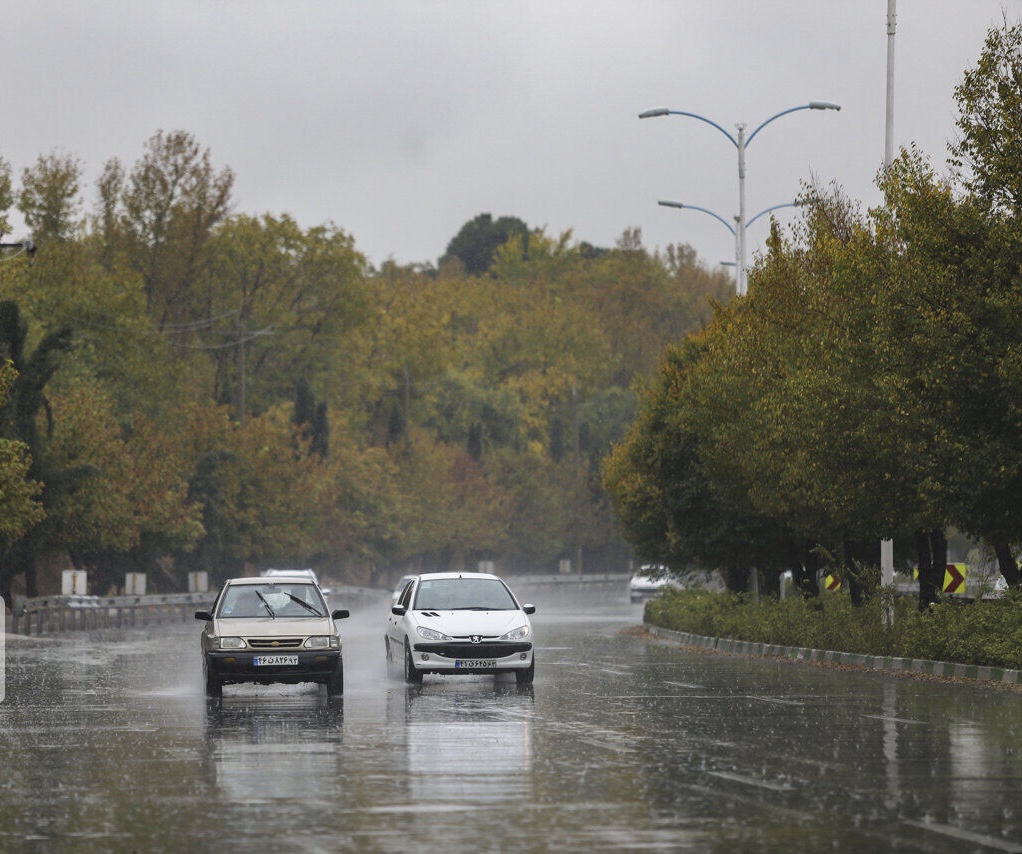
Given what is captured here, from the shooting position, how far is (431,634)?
83.9ft

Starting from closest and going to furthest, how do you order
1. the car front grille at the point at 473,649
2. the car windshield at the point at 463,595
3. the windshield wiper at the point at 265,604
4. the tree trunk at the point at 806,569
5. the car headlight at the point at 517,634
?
the windshield wiper at the point at 265,604, the car front grille at the point at 473,649, the car headlight at the point at 517,634, the car windshield at the point at 463,595, the tree trunk at the point at 806,569

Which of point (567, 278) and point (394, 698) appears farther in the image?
point (567, 278)

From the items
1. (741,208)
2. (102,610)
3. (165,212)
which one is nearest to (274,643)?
(741,208)

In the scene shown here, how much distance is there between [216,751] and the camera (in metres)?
16.5

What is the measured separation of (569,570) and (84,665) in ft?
293

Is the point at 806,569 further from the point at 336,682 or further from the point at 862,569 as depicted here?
the point at 336,682

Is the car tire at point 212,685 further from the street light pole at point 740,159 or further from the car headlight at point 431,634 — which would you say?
the street light pole at point 740,159

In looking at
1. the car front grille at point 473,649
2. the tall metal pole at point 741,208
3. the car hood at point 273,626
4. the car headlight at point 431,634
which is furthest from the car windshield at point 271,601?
the tall metal pole at point 741,208

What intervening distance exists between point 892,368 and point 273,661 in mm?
9939

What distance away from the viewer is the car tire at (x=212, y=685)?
22.6 m

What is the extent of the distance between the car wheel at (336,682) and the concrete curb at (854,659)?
29.5ft

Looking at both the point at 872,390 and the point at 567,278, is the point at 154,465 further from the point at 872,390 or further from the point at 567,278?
the point at 567,278

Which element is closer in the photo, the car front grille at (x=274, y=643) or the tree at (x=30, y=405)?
the car front grille at (x=274, y=643)

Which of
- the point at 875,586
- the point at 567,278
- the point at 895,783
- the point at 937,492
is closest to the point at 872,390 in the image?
the point at 937,492
